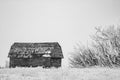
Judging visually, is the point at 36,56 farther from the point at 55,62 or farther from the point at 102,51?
the point at 102,51

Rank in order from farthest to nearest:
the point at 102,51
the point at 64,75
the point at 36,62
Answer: the point at 36,62 → the point at 102,51 → the point at 64,75

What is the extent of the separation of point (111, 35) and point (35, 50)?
662 inches

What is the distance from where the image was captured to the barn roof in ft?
128

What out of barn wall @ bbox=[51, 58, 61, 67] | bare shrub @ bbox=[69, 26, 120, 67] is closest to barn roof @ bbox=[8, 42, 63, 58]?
barn wall @ bbox=[51, 58, 61, 67]

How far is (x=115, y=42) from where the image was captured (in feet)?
81.0

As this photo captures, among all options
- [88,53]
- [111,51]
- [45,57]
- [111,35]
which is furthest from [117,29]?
[45,57]

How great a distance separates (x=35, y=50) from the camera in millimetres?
39562

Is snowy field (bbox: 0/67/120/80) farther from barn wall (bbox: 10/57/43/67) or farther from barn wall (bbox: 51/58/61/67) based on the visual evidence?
barn wall (bbox: 51/58/61/67)

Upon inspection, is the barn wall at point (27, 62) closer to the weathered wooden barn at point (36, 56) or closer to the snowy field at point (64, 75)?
the weathered wooden barn at point (36, 56)

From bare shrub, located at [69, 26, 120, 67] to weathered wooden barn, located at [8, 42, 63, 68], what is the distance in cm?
913

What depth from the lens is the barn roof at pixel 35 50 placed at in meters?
39.1

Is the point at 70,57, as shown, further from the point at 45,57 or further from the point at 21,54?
the point at 21,54

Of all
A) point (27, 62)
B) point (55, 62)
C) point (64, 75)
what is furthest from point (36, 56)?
point (64, 75)

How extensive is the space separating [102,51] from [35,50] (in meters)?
15.5
